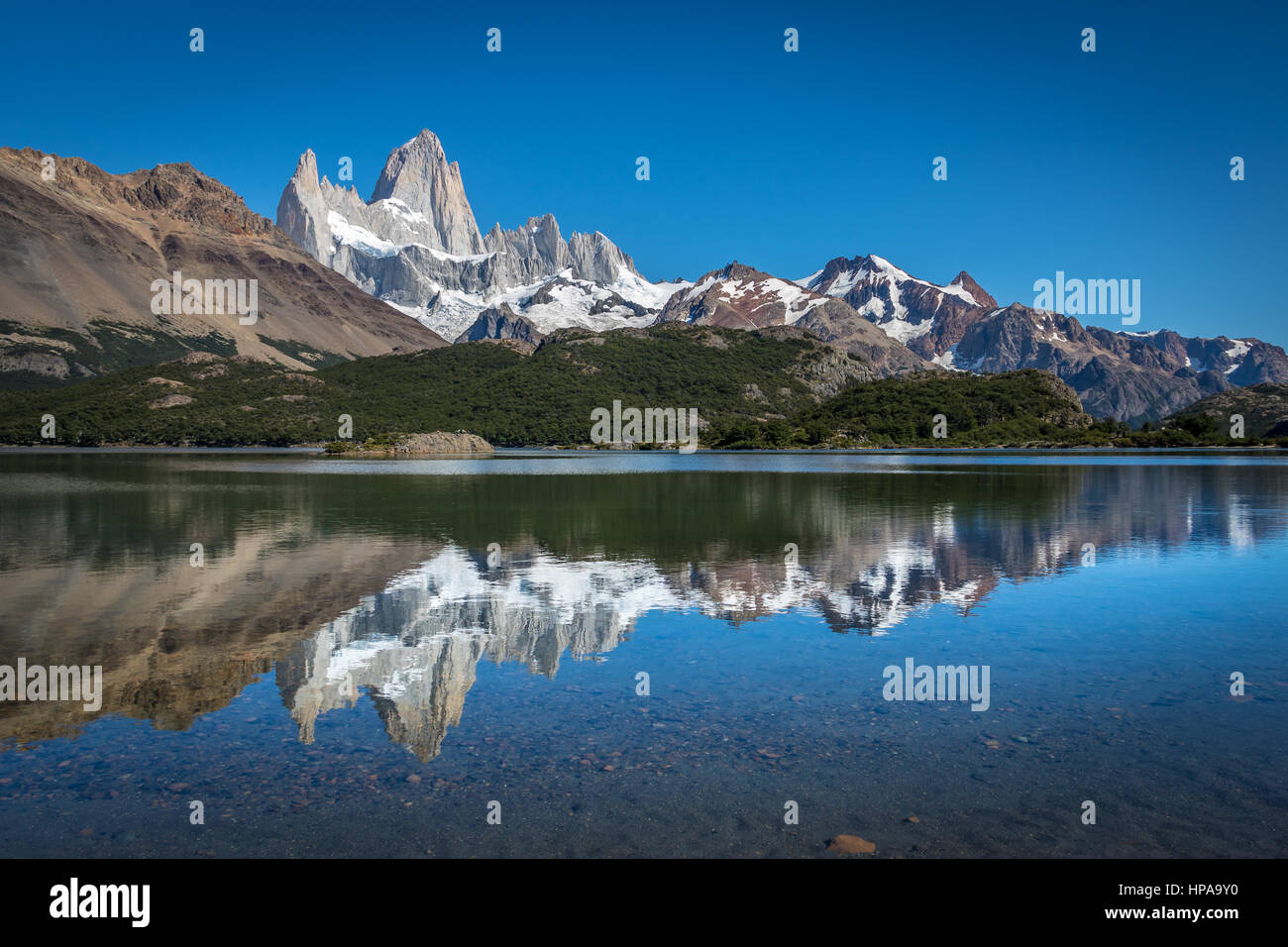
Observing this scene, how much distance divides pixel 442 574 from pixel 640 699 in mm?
13583

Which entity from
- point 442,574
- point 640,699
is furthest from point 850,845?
point 442,574

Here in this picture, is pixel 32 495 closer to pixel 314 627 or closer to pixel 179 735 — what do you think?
pixel 314 627

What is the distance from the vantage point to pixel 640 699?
1412 cm

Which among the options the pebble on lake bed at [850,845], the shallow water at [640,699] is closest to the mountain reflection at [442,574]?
the shallow water at [640,699]

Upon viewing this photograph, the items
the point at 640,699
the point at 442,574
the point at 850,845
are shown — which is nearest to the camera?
the point at 850,845

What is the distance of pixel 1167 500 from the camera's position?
5506 cm

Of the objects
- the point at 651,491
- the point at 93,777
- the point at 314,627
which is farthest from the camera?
the point at 651,491

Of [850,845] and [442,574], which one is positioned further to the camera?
[442,574]

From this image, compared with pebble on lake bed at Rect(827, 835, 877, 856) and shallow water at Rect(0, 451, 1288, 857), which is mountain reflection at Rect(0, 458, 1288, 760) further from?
pebble on lake bed at Rect(827, 835, 877, 856)

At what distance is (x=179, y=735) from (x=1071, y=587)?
2267 centimetres

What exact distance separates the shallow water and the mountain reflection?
159 millimetres

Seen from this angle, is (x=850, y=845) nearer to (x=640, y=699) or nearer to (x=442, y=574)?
(x=640, y=699)
